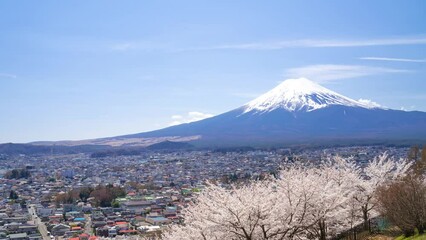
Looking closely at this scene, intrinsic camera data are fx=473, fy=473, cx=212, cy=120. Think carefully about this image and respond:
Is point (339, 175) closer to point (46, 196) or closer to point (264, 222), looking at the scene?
point (264, 222)

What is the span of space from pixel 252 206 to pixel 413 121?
335ft

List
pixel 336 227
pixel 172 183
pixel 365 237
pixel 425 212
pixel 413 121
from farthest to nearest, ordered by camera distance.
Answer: pixel 413 121, pixel 172 183, pixel 365 237, pixel 336 227, pixel 425 212

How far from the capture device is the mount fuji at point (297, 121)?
88562 mm

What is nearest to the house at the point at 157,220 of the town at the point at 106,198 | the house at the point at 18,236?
the town at the point at 106,198

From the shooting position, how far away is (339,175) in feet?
36.4

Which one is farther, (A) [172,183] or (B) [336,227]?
(A) [172,183]

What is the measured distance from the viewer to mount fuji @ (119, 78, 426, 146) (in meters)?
88.6

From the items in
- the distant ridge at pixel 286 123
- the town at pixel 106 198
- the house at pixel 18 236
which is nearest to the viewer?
the house at pixel 18 236

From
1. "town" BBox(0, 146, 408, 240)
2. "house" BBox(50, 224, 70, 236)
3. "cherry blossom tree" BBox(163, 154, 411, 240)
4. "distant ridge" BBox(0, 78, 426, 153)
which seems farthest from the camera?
"distant ridge" BBox(0, 78, 426, 153)

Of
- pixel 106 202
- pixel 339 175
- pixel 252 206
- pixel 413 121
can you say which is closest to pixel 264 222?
pixel 252 206

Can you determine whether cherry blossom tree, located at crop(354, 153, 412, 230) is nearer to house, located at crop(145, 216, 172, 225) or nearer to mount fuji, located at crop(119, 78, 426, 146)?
house, located at crop(145, 216, 172, 225)

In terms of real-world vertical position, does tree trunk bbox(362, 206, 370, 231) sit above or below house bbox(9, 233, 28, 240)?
above

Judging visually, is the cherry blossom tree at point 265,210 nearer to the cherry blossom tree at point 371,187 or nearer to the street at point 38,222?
the cherry blossom tree at point 371,187

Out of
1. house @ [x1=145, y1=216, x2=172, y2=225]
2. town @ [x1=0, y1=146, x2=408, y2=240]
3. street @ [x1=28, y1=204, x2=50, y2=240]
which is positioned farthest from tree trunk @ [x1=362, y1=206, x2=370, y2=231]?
street @ [x1=28, y1=204, x2=50, y2=240]
